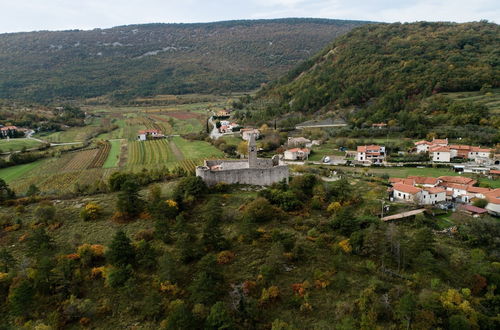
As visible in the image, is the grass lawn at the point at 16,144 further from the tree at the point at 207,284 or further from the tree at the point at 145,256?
the tree at the point at 207,284

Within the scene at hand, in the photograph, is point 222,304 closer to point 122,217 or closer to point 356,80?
point 122,217

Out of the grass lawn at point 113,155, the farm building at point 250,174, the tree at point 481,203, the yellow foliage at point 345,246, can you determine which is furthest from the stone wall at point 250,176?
the grass lawn at point 113,155

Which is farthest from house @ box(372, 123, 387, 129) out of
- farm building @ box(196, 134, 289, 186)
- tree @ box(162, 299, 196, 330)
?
tree @ box(162, 299, 196, 330)

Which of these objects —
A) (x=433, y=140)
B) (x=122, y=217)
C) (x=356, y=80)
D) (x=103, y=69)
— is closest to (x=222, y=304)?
(x=122, y=217)

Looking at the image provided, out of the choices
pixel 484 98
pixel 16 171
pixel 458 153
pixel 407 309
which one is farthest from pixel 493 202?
pixel 16 171

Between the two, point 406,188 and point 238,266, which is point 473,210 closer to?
point 406,188

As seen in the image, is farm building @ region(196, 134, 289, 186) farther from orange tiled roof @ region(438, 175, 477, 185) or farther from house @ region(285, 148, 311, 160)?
orange tiled roof @ region(438, 175, 477, 185)
